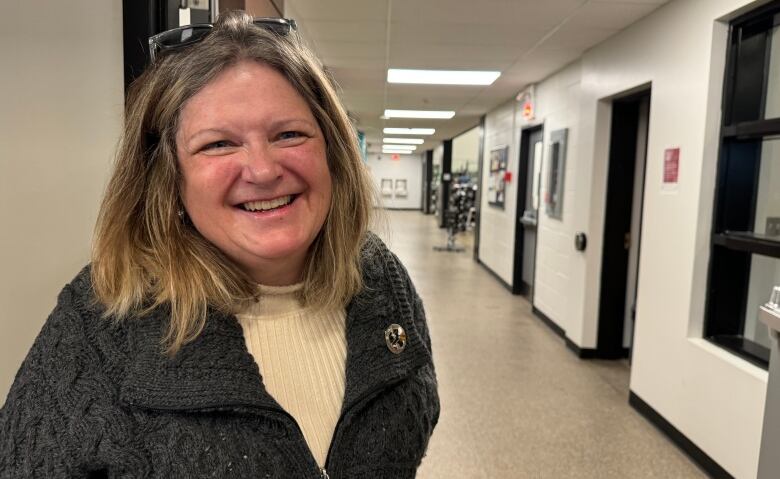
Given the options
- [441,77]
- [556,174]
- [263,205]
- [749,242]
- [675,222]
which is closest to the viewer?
[263,205]

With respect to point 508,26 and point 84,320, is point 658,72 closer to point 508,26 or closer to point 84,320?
point 508,26

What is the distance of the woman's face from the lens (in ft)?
2.84

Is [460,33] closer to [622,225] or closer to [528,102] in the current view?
[622,225]

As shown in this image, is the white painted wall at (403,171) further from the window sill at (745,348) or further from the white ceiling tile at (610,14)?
the window sill at (745,348)

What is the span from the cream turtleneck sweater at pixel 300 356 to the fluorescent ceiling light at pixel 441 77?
472cm

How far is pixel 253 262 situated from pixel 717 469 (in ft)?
8.99

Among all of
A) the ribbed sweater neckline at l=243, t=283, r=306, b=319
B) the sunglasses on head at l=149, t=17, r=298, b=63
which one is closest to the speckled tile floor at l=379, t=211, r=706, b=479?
the ribbed sweater neckline at l=243, t=283, r=306, b=319

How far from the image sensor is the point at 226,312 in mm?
906

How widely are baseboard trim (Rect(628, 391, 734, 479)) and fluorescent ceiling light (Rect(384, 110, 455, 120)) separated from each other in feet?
19.5

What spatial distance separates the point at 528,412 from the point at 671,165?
5.74 feet

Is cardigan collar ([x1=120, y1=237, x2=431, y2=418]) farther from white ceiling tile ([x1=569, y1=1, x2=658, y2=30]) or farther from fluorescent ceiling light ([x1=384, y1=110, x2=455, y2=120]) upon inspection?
fluorescent ceiling light ([x1=384, y1=110, x2=455, y2=120])

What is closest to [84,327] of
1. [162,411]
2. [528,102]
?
[162,411]

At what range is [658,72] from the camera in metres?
3.35

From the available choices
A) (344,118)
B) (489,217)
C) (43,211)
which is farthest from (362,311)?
(489,217)
